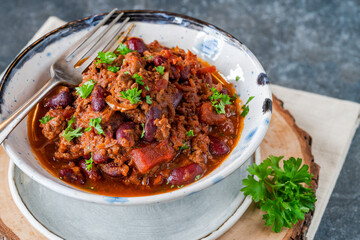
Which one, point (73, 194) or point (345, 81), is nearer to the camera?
point (73, 194)

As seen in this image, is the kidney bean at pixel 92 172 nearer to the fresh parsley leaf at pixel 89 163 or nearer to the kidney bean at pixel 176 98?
the fresh parsley leaf at pixel 89 163

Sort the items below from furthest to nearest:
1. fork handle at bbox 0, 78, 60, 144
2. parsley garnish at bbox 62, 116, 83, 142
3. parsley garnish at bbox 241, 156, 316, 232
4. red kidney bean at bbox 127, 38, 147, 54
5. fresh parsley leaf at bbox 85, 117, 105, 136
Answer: red kidney bean at bbox 127, 38, 147, 54 → parsley garnish at bbox 241, 156, 316, 232 → parsley garnish at bbox 62, 116, 83, 142 → fresh parsley leaf at bbox 85, 117, 105, 136 → fork handle at bbox 0, 78, 60, 144

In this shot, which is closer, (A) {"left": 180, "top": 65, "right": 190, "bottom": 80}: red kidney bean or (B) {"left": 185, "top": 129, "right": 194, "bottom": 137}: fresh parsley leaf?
(B) {"left": 185, "top": 129, "right": 194, "bottom": 137}: fresh parsley leaf

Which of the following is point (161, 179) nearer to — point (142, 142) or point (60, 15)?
point (142, 142)

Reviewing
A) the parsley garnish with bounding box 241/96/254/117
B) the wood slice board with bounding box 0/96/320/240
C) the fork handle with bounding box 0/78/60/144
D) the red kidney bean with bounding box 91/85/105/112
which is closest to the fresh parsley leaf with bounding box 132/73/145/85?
the red kidney bean with bounding box 91/85/105/112

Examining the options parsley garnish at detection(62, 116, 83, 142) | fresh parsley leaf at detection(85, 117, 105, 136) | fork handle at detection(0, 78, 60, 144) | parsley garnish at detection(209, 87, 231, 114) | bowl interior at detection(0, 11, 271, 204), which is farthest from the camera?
parsley garnish at detection(209, 87, 231, 114)

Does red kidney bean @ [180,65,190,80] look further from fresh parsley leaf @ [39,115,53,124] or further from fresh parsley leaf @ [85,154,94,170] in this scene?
fresh parsley leaf @ [39,115,53,124]

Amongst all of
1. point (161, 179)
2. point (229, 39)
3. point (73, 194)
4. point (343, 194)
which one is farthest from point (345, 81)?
point (73, 194)
